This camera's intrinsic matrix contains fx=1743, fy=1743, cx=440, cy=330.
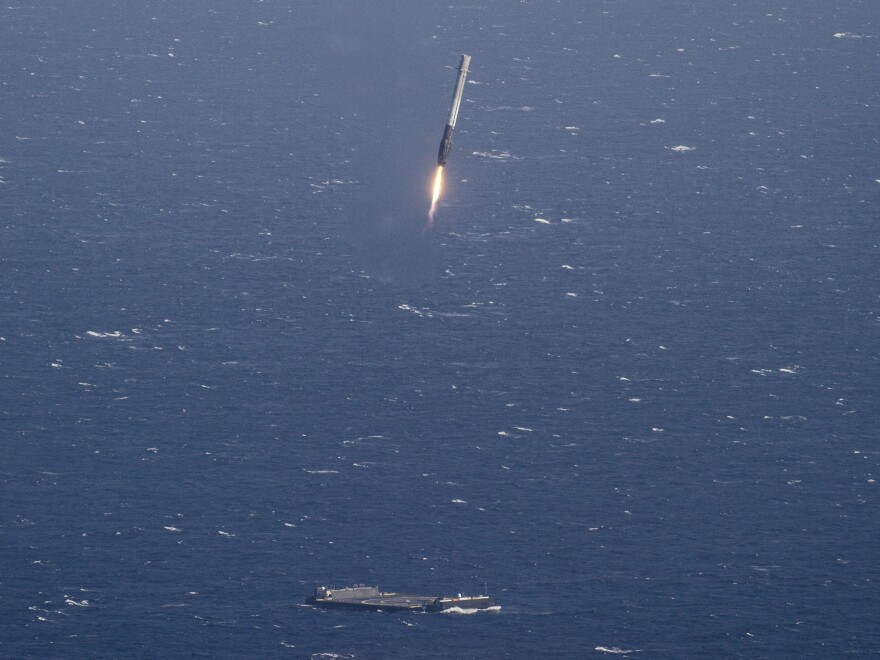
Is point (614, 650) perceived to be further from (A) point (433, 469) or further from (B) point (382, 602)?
(A) point (433, 469)

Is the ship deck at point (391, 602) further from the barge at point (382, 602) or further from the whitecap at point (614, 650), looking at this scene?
the whitecap at point (614, 650)

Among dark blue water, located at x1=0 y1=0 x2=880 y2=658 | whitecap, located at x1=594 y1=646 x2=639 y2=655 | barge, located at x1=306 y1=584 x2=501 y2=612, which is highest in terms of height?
dark blue water, located at x1=0 y1=0 x2=880 y2=658

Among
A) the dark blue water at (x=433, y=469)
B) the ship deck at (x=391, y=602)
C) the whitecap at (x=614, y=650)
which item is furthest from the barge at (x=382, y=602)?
the whitecap at (x=614, y=650)

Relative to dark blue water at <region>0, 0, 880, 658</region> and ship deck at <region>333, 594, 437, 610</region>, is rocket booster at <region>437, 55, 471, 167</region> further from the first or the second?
dark blue water at <region>0, 0, 880, 658</region>

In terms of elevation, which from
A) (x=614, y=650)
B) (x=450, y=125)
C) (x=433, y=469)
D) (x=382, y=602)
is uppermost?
(x=450, y=125)

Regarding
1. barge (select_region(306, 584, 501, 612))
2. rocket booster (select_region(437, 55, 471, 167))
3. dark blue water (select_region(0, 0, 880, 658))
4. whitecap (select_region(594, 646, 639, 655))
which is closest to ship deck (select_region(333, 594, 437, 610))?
barge (select_region(306, 584, 501, 612))

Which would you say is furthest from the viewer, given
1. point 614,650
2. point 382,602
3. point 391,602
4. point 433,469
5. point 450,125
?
point 433,469

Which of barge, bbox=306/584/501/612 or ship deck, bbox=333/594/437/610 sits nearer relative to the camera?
barge, bbox=306/584/501/612

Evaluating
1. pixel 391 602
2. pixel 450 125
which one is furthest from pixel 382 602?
pixel 450 125

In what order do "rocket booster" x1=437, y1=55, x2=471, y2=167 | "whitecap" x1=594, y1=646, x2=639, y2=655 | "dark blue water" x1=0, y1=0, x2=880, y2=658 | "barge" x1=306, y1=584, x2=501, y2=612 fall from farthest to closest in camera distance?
1. "dark blue water" x1=0, y1=0, x2=880, y2=658
2. "barge" x1=306, y1=584, x2=501, y2=612
3. "whitecap" x1=594, y1=646, x2=639, y2=655
4. "rocket booster" x1=437, y1=55, x2=471, y2=167
